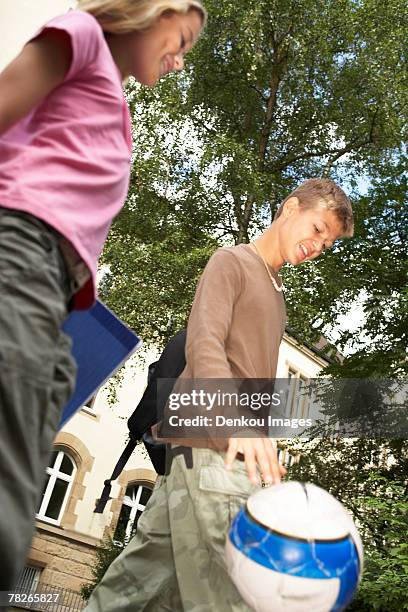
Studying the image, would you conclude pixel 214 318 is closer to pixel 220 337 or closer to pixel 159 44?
pixel 220 337

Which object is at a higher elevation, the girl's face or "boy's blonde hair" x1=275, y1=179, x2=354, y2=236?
"boy's blonde hair" x1=275, y1=179, x2=354, y2=236

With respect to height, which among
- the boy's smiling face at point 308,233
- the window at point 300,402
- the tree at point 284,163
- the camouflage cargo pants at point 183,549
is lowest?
the camouflage cargo pants at point 183,549

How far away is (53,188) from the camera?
167 cm

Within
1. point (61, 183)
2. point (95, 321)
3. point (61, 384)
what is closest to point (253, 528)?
point (95, 321)

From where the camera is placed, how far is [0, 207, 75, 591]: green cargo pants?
4.46 ft

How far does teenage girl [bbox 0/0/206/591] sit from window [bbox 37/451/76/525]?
25.0 meters

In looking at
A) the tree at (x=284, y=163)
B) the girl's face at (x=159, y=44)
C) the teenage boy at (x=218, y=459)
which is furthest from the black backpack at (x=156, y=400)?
the tree at (x=284, y=163)

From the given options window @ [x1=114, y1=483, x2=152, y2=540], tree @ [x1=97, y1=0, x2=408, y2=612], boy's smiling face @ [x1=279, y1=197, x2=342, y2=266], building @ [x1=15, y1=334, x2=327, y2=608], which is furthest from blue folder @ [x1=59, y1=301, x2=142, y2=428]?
window @ [x1=114, y1=483, x2=152, y2=540]

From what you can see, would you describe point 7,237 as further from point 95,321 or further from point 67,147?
point 95,321

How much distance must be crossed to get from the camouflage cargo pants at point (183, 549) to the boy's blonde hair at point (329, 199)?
1.32m

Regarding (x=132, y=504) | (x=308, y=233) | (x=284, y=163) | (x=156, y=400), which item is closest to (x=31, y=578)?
(x=132, y=504)

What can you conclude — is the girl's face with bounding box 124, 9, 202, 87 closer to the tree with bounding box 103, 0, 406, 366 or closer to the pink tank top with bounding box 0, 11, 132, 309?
the pink tank top with bounding box 0, 11, 132, 309

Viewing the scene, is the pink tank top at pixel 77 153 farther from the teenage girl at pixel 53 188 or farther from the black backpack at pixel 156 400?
the black backpack at pixel 156 400

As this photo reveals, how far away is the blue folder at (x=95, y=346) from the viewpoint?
229 cm
